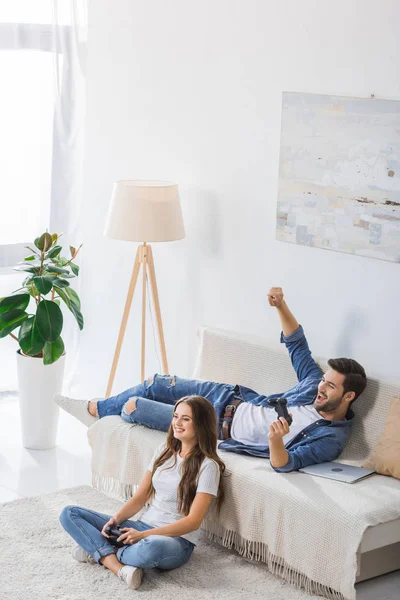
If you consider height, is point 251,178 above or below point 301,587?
above

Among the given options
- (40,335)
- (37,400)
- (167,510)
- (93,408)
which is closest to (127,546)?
(167,510)

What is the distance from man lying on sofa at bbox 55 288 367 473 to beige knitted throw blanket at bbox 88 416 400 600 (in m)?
0.12

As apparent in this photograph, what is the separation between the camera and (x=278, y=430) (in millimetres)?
3332

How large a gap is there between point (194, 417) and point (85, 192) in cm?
222

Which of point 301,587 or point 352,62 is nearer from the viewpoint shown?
point 301,587

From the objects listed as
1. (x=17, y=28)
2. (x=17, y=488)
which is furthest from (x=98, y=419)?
(x=17, y=28)

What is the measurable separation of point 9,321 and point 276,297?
4.22 feet

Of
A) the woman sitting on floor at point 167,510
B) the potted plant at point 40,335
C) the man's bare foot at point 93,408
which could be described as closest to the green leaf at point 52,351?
the potted plant at point 40,335

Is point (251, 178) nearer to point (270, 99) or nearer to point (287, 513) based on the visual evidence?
point (270, 99)

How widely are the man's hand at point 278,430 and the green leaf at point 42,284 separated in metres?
1.42

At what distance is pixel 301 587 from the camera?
10.6 feet

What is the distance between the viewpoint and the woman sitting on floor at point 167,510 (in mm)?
3213

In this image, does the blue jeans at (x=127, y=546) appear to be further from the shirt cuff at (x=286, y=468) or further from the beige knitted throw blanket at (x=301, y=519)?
the shirt cuff at (x=286, y=468)

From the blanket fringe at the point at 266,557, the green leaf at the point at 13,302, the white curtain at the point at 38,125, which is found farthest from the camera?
the white curtain at the point at 38,125
